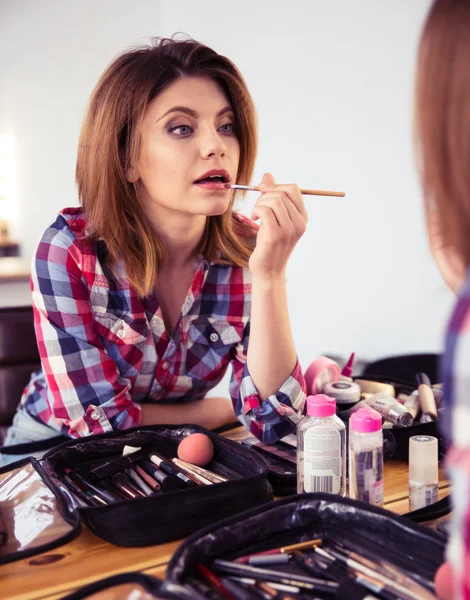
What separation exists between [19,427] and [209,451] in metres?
0.60

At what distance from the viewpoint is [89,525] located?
0.73m

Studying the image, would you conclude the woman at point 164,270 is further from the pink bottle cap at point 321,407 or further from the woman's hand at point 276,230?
the pink bottle cap at point 321,407

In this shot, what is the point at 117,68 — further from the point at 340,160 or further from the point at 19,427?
the point at 340,160

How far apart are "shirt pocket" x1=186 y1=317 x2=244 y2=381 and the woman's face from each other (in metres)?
0.22

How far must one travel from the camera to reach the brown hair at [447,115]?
49 centimetres

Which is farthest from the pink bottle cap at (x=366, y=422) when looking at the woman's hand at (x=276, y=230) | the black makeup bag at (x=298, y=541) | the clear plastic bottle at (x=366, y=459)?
the woman's hand at (x=276, y=230)

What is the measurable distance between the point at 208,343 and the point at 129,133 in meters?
0.41

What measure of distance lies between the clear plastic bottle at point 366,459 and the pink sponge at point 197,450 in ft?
0.63

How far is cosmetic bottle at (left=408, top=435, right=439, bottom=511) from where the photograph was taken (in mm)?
801

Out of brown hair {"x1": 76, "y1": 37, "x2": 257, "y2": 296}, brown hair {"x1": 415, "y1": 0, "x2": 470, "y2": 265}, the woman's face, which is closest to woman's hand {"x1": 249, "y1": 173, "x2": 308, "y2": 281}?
the woman's face

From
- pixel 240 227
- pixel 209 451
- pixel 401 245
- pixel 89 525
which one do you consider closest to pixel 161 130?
pixel 240 227

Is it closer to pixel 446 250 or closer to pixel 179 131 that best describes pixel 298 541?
pixel 446 250

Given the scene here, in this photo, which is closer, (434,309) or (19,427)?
(19,427)

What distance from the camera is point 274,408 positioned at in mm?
1017
